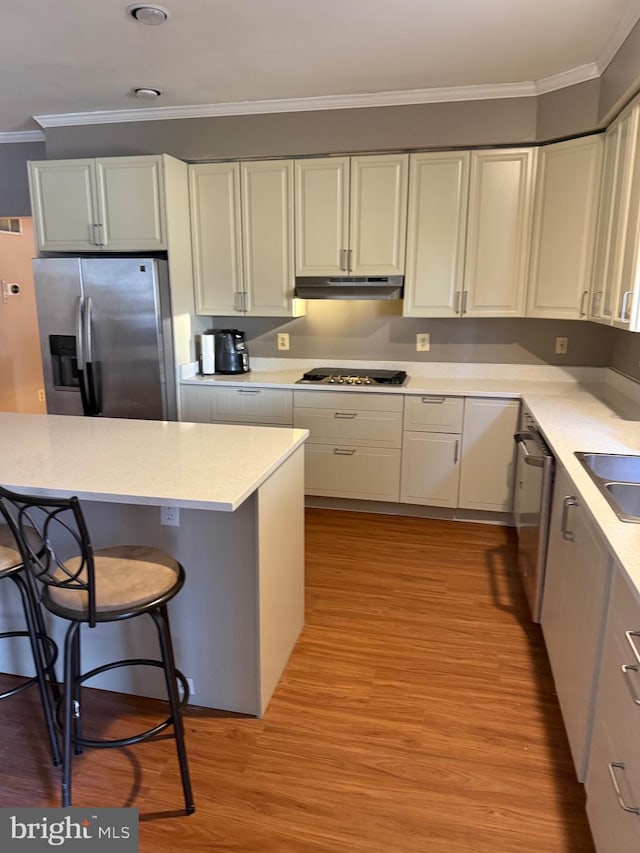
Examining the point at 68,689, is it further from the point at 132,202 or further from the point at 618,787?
the point at 132,202

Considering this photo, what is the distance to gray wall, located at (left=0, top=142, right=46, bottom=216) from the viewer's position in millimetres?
4496

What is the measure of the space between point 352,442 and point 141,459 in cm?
201

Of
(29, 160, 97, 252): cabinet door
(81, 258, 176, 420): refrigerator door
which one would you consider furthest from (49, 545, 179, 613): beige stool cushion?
(29, 160, 97, 252): cabinet door

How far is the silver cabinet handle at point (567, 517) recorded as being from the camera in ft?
6.43

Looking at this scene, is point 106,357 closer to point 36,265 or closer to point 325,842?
point 36,265

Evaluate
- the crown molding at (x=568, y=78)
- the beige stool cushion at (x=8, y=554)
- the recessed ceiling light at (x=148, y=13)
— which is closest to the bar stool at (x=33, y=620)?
the beige stool cushion at (x=8, y=554)

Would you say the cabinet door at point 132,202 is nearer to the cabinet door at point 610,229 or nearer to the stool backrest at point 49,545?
the stool backrest at point 49,545

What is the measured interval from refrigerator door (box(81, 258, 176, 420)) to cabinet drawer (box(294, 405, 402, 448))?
0.96 meters

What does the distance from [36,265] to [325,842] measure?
12.0 ft

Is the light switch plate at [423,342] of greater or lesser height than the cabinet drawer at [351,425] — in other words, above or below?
above

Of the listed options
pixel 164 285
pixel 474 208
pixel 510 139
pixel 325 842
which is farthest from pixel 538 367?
pixel 325 842

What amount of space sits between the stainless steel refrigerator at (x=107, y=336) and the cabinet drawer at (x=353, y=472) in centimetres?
105

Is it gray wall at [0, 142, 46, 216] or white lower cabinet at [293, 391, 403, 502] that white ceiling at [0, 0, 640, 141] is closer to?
gray wall at [0, 142, 46, 216]

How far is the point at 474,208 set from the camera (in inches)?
144
